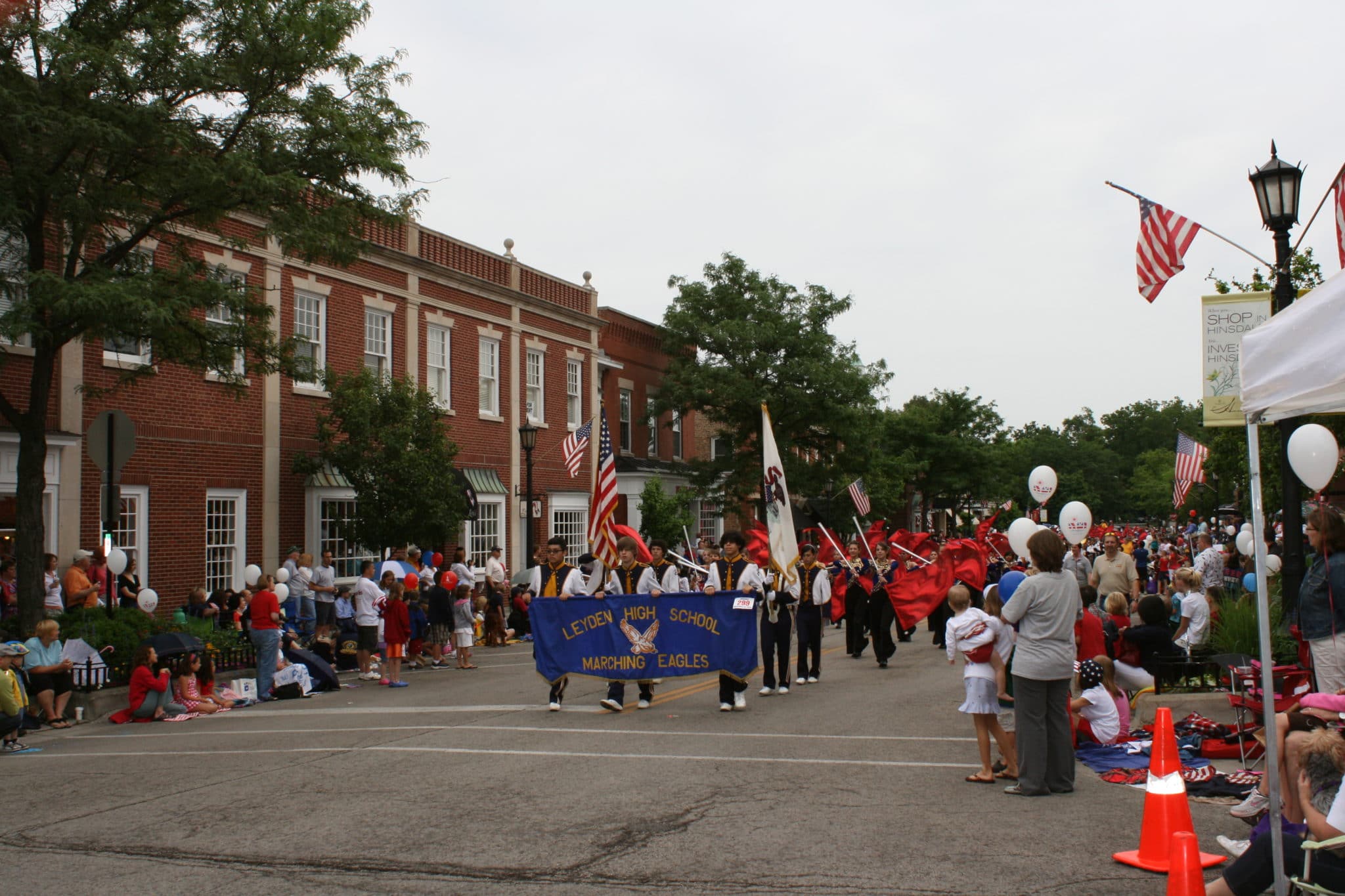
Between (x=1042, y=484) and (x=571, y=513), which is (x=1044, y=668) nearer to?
(x=1042, y=484)

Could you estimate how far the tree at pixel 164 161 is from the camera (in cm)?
1376

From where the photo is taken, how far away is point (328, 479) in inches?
965

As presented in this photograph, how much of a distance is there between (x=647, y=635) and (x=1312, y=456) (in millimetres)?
7092

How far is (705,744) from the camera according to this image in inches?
420

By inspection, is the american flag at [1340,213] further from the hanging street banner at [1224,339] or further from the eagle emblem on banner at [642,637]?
the eagle emblem on banner at [642,637]

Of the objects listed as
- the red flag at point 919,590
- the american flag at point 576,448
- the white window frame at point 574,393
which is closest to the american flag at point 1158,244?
the red flag at point 919,590

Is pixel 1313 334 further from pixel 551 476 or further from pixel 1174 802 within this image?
pixel 551 476

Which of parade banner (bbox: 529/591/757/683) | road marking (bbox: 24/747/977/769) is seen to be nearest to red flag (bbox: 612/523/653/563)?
parade banner (bbox: 529/591/757/683)

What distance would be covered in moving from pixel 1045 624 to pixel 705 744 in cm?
369

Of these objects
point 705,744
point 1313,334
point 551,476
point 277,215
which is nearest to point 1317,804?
point 1313,334

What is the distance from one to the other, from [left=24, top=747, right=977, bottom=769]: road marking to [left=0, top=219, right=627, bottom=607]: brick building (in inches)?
276

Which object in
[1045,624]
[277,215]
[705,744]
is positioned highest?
[277,215]

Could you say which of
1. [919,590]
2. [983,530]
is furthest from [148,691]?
[983,530]

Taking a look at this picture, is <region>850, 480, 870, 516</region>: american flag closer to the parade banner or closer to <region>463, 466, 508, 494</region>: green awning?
<region>463, 466, 508, 494</region>: green awning
